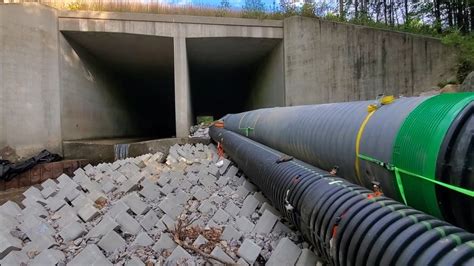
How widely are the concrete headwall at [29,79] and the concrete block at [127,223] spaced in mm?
6449

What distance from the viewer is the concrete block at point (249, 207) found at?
2930 mm

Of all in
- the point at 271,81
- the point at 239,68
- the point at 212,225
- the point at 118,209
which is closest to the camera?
A: the point at 212,225

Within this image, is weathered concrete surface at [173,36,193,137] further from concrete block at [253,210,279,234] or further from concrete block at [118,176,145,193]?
concrete block at [253,210,279,234]

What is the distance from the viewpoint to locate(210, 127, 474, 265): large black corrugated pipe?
3.43 feet

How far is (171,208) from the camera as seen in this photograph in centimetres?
312

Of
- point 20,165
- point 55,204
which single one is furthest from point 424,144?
point 20,165

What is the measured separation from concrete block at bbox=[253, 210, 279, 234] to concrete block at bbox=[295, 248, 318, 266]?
0.52 m

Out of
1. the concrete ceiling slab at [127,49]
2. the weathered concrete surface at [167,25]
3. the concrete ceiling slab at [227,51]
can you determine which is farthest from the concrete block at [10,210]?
the concrete ceiling slab at [227,51]

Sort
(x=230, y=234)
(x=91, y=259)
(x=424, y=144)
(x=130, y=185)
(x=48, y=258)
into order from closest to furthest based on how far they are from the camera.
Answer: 1. (x=424, y=144)
2. (x=91, y=259)
3. (x=48, y=258)
4. (x=230, y=234)
5. (x=130, y=185)

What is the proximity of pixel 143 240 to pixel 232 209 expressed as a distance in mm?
876

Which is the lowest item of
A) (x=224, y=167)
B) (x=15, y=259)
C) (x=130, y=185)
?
(x=15, y=259)

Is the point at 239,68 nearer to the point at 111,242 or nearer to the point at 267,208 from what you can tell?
the point at 267,208

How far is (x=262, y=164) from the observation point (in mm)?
3072

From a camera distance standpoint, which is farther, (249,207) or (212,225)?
(249,207)
